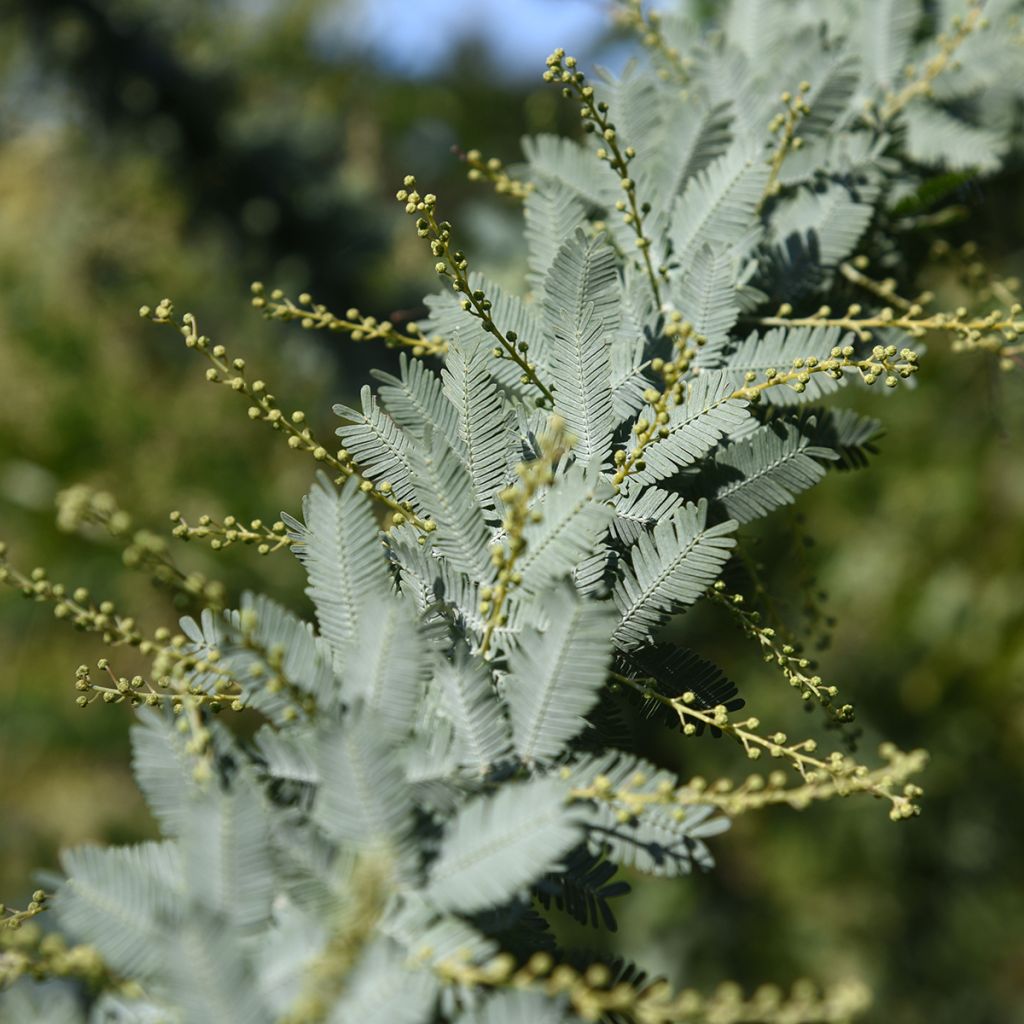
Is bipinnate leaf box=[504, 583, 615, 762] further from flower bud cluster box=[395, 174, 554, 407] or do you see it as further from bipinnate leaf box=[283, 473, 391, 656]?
flower bud cluster box=[395, 174, 554, 407]

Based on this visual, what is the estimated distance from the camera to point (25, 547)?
373 cm

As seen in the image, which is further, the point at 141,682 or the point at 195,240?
the point at 195,240

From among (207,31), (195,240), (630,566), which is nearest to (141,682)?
(630,566)

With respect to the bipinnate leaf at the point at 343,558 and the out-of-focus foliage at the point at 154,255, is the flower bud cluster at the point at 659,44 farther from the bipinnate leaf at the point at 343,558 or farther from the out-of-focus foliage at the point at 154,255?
the bipinnate leaf at the point at 343,558

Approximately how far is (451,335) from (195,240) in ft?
5.53

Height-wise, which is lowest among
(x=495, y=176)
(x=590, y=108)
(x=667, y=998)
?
(x=667, y=998)

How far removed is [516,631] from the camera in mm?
658

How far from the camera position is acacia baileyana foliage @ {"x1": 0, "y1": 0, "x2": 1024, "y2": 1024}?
51cm

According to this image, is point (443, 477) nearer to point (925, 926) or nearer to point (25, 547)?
point (925, 926)

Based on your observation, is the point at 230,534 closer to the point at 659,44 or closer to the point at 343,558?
the point at 343,558

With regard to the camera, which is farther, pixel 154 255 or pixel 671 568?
pixel 154 255

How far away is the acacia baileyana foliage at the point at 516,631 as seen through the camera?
506 mm

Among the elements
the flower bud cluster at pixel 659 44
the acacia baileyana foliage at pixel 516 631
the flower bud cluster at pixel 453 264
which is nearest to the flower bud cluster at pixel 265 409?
the acacia baileyana foliage at pixel 516 631

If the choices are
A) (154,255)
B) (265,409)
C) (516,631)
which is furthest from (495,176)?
(154,255)
